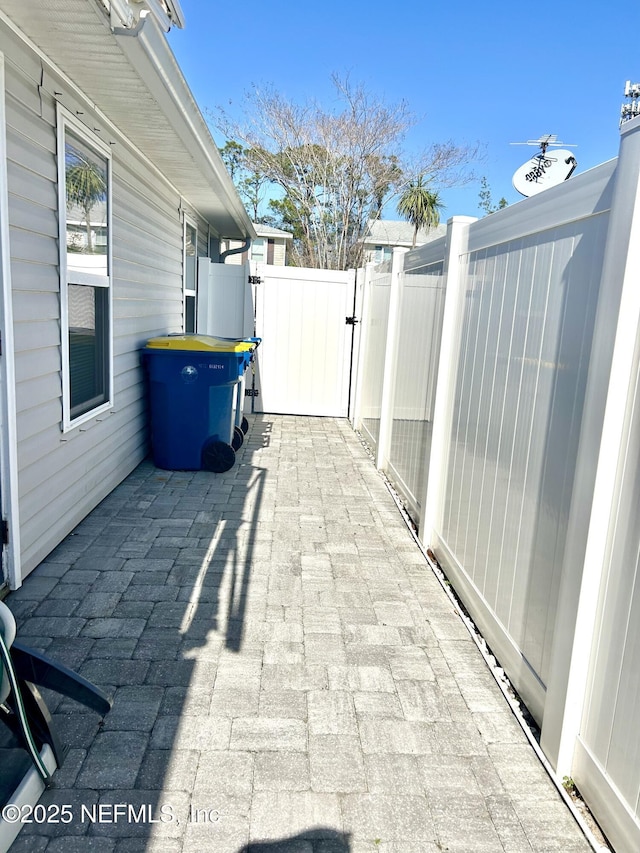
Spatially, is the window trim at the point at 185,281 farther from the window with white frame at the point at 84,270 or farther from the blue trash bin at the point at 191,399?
the window with white frame at the point at 84,270

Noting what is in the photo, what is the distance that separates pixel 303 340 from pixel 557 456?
22.0ft

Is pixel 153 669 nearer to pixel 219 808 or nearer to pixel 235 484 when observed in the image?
pixel 219 808

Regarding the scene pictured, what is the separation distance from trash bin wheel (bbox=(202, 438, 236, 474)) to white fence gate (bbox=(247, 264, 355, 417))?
10.7 feet

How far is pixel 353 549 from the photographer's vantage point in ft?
13.4

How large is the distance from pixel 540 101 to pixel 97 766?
27373 millimetres

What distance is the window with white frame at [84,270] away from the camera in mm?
3744

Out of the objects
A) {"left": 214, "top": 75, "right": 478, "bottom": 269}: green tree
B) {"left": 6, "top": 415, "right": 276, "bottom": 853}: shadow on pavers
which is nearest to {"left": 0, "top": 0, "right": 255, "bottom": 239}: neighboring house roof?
{"left": 6, "top": 415, "right": 276, "bottom": 853}: shadow on pavers

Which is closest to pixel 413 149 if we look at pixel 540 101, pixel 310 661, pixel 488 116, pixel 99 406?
pixel 488 116

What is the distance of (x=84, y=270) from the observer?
412cm

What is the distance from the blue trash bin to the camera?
5465 mm

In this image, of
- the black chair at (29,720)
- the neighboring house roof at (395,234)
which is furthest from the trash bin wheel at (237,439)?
the neighboring house roof at (395,234)

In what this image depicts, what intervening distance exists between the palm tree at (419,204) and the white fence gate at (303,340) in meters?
13.0

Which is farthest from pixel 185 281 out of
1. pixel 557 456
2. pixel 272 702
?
pixel 557 456

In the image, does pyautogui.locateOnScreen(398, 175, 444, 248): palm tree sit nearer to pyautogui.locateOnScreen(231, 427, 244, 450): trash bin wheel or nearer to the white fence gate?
the white fence gate
